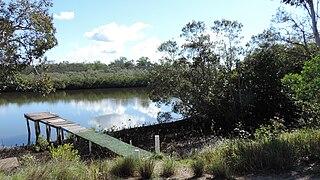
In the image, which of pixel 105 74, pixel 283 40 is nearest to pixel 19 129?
pixel 283 40

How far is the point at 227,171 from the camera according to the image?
4199mm

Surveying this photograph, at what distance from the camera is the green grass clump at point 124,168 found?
4.37m

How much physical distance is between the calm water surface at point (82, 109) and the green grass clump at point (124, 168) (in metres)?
9.96

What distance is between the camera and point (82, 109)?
2506 cm

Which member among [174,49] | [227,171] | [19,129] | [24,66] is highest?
[174,49]

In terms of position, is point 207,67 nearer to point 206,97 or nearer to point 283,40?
point 206,97

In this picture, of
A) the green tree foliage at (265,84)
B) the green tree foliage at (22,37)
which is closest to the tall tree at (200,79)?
the green tree foliage at (265,84)

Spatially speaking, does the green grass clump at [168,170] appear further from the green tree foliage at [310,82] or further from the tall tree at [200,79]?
the tall tree at [200,79]

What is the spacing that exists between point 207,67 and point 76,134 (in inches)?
259

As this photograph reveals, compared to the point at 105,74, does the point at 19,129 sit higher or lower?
lower

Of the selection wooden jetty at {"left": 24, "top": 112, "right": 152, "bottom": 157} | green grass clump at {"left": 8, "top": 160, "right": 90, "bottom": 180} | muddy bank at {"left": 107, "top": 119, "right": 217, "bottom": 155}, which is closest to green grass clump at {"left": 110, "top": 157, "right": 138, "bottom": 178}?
→ green grass clump at {"left": 8, "top": 160, "right": 90, "bottom": 180}

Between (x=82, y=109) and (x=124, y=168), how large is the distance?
841 inches

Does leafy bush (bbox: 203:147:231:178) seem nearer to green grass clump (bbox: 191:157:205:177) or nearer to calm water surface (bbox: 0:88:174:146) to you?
green grass clump (bbox: 191:157:205:177)

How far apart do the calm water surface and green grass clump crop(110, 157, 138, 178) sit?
996cm
